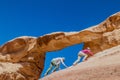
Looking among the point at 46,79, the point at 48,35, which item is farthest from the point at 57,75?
the point at 48,35

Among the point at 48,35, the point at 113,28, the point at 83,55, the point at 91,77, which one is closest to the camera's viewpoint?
the point at 91,77

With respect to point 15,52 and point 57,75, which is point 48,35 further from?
point 57,75

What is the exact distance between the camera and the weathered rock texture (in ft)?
67.7

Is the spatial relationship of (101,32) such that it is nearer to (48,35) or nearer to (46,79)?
(48,35)

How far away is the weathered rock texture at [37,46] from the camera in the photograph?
67.7 feet

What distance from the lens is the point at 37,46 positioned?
941 inches

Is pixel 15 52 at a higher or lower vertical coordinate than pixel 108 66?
higher

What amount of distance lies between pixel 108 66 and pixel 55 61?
850cm

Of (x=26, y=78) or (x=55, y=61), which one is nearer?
(x=55, y=61)

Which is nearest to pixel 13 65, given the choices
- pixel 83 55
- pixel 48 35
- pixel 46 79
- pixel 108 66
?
pixel 48 35

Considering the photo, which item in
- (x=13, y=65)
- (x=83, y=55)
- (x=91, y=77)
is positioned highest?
(x=13, y=65)

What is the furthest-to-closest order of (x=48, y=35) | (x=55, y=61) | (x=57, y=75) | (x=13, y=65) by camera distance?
(x=13, y=65)
(x=48, y=35)
(x=55, y=61)
(x=57, y=75)

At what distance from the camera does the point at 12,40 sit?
2467cm

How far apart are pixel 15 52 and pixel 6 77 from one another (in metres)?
2.42
